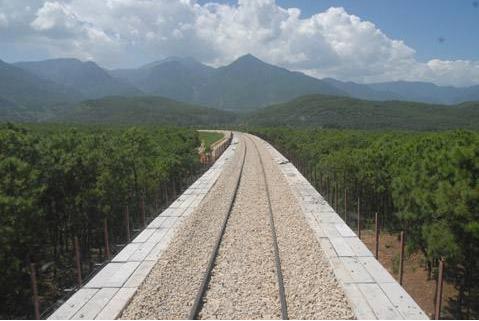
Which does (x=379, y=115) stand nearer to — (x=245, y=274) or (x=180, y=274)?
(x=245, y=274)

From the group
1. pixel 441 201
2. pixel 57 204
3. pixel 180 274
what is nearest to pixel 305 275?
pixel 180 274

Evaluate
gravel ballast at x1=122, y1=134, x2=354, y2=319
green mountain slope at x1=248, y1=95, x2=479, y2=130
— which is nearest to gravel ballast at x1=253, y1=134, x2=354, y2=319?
gravel ballast at x1=122, y1=134, x2=354, y2=319

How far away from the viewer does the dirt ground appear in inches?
403

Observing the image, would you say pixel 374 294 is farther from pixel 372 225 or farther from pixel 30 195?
pixel 372 225

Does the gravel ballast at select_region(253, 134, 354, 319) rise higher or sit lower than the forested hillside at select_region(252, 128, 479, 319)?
lower

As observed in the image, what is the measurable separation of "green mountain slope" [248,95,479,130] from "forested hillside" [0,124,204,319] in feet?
361

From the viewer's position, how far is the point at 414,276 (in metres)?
11.9

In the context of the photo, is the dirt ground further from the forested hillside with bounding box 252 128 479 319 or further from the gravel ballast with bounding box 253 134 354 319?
the gravel ballast with bounding box 253 134 354 319

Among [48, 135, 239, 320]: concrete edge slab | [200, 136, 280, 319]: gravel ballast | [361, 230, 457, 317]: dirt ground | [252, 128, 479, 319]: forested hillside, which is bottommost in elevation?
[361, 230, 457, 317]: dirt ground

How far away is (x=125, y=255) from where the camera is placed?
1070 cm

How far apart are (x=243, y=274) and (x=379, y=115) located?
147889 mm

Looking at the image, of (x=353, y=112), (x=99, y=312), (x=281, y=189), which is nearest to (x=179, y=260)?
(x=99, y=312)

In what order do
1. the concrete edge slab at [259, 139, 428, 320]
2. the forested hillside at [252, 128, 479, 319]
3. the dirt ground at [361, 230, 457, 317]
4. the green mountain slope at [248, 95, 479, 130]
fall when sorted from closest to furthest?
1. the concrete edge slab at [259, 139, 428, 320]
2. the forested hillside at [252, 128, 479, 319]
3. the dirt ground at [361, 230, 457, 317]
4. the green mountain slope at [248, 95, 479, 130]

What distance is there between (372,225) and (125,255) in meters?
10.9
